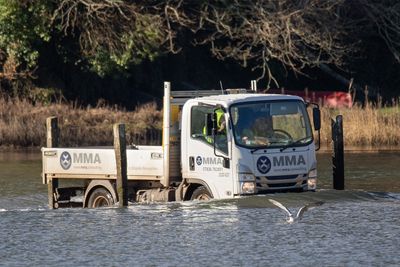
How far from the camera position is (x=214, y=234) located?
1933 cm

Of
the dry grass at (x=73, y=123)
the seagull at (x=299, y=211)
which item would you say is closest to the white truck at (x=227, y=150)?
the seagull at (x=299, y=211)

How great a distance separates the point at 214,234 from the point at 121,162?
3129 millimetres

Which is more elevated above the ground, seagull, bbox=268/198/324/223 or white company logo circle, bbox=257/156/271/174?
white company logo circle, bbox=257/156/271/174

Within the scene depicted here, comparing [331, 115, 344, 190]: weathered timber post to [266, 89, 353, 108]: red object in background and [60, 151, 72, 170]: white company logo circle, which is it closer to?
[60, 151, 72, 170]: white company logo circle

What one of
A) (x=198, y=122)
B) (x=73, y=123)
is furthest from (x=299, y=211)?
(x=73, y=123)

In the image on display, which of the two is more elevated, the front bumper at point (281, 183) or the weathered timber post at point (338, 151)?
the weathered timber post at point (338, 151)

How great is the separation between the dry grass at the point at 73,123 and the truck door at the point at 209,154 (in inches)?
737

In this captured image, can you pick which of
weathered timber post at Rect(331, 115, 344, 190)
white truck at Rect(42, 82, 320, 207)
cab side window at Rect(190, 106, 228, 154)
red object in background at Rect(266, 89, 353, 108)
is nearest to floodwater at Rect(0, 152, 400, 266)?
white truck at Rect(42, 82, 320, 207)

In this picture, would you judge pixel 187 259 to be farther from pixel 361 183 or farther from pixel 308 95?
pixel 308 95

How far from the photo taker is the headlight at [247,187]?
20.6 metres

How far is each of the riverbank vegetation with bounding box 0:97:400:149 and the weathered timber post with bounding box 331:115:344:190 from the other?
15055 mm

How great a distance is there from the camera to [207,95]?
Answer: 2302cm

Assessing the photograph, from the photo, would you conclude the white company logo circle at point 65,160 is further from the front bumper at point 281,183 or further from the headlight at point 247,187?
the front bumper at point 281,183

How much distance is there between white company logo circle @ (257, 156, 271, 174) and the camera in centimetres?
2067
